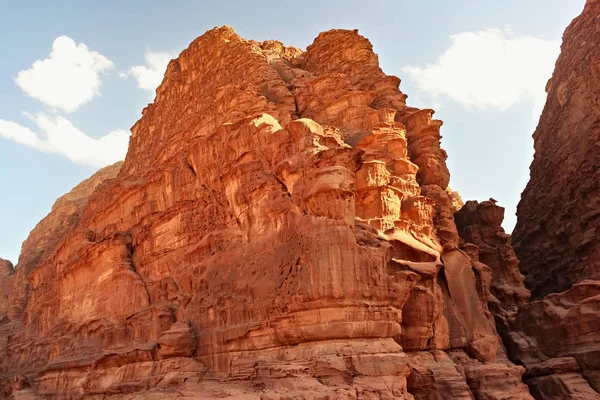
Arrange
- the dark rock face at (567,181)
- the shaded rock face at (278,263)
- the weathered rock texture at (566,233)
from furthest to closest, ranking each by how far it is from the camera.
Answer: the dark rock face at (567,181)
the weathered rock texture at (566,233)
the shaded rock face at (278,263)

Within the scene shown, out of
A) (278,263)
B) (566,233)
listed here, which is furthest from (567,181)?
(278,263)

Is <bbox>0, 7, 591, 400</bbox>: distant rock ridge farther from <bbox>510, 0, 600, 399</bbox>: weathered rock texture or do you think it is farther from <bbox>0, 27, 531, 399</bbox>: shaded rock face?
<bbox>510, 0, 600, 399</bbox>: weathered rock texture

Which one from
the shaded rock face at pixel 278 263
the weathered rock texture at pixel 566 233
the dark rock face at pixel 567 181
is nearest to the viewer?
the shaded rock face at pixel 278 263

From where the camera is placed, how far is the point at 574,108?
1559 inches

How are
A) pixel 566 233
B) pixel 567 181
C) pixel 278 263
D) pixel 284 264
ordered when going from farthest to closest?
pixel 567 181, pixel 566 233, pixel 278 263, pixel 284 264

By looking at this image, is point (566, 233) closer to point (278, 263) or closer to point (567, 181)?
point (567, 181)

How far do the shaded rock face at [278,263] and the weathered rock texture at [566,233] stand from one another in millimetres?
3092

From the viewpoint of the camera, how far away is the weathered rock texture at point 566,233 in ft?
76.9

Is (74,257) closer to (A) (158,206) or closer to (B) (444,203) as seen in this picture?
(A) (158,206)

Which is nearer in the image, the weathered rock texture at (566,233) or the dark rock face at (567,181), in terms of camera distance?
the weathered rock texture at (566,233)

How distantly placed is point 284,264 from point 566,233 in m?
26.9

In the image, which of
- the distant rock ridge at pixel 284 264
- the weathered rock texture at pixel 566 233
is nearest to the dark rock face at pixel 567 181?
the weathered rock texture at pixel 566 233

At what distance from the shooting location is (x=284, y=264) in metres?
19.0

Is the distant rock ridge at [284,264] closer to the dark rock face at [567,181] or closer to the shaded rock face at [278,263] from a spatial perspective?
the shaded rock face at [278,263]
